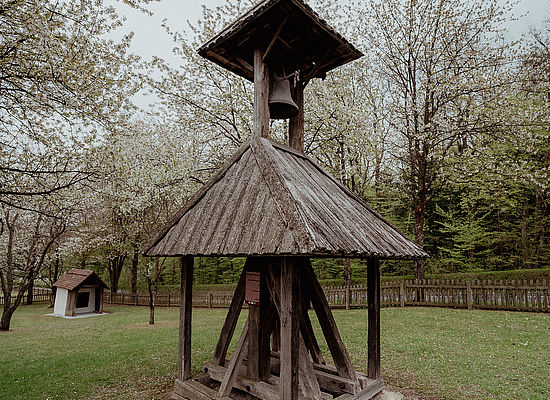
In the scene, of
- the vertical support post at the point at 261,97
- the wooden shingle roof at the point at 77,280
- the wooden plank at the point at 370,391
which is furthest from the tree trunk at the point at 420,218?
the wooden shingle roof at the point at 77,280

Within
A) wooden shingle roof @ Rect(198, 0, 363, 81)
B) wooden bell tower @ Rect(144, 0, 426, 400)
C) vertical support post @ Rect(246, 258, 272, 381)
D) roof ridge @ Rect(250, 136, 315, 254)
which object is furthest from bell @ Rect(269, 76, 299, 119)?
vertical support post @ Rect(246, 258, 272, 381)

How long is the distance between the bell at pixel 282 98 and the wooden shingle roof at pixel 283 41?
0.47m

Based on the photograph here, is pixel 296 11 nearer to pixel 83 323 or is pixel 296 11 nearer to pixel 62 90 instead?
pixel 62 90

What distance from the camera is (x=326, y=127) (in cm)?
1427

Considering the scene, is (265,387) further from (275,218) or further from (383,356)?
(383,356)

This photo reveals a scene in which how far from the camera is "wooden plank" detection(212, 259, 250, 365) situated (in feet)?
18.8

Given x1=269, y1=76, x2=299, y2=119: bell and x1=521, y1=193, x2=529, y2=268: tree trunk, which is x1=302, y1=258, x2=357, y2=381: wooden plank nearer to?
x1=269, y1=76, x2=299, y2=119: bell

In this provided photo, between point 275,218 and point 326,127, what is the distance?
11.0m

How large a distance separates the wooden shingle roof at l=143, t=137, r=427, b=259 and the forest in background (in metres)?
4.13

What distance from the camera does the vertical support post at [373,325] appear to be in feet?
18.8

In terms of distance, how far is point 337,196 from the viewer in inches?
219

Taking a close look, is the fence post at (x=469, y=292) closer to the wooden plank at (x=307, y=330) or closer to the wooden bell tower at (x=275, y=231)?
the wooden bell tower at (x=275, y=231)

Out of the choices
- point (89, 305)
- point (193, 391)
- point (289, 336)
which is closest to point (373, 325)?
point (289, 336)

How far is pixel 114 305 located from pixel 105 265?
5798 mm
